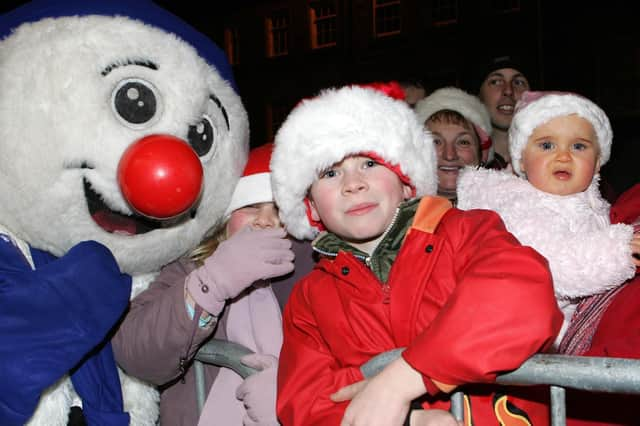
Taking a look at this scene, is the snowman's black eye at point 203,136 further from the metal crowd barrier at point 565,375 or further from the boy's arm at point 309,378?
the metal crowd barrier at point 565,375

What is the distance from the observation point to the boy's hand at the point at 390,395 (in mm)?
1479

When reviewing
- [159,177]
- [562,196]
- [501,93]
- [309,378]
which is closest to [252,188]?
[159,177]

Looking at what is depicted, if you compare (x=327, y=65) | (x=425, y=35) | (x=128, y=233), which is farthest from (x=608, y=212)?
(x=327, y=65)

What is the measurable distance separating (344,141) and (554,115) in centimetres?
83

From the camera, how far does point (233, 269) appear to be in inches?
80.4

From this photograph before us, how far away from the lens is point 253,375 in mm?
1948

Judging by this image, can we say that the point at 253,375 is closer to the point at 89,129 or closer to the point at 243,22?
the point at 89,129

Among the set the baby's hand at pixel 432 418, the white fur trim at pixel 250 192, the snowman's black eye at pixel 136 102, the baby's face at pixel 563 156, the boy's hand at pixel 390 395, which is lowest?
the baby's hand at pixel 432 418

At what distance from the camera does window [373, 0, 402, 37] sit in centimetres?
1778

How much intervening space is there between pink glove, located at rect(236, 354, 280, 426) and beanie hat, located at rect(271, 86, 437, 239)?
542mm

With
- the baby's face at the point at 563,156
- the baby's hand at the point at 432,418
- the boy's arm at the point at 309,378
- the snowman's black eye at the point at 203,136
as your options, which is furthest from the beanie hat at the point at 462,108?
the baby's hand at the point at 432,418

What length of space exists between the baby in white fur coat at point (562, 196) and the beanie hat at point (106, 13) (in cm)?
123

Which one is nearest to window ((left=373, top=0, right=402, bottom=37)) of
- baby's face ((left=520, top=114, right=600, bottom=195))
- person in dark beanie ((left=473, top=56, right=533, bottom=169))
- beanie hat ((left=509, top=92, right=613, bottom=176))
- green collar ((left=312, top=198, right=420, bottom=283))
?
person in dark beanie ((left=473, top=56, right=533, bottom=169))

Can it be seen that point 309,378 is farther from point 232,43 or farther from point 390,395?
point 232,43
